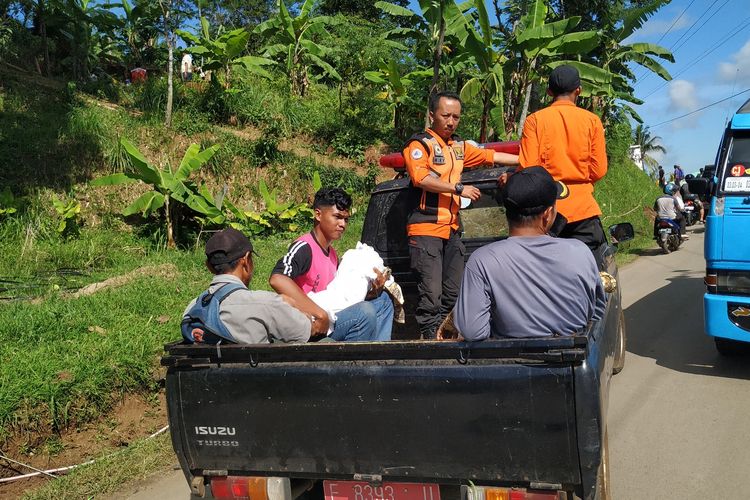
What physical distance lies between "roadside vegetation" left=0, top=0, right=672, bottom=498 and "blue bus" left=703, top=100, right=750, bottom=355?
484 cm

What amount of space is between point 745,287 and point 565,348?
3619 millimetres

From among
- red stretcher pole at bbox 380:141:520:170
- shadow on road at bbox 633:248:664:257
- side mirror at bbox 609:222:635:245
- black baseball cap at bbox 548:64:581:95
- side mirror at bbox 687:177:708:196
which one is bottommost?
shadow on road at bbox 633:248:664:257

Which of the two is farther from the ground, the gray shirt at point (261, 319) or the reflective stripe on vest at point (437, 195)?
the reflective stripe on vest at point (437, 195)

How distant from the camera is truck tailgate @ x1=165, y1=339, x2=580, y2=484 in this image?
2312mm

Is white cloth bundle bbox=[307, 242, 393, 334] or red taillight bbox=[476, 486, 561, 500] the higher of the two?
white cloth bundle bbox=[307, 242, 393, 334]

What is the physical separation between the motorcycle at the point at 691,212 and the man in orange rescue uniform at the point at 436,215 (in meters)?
14.3

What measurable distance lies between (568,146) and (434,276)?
1.26m

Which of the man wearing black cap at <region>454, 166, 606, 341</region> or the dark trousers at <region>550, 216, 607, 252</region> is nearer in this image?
the man wearing black cap at <region>454, 166, 606, 341</region>

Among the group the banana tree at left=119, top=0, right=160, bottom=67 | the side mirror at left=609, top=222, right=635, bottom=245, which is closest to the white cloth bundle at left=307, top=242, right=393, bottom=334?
the side mirror at left=609, top=222, right=635, bottom=245

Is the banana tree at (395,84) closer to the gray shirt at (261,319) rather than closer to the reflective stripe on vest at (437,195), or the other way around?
the reflective stripe on vest at (437,195)

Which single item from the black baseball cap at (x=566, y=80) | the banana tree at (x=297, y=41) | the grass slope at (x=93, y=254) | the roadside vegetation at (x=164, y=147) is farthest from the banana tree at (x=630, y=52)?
the black baseball cap at (x=566, y=80)

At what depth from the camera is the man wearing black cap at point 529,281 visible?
2613mm

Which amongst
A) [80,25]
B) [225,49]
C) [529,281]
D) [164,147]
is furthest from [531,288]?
[80,25]

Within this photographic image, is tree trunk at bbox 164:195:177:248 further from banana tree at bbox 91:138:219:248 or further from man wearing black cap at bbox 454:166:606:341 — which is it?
man wearing black cap at bbox 454:166:606:341
